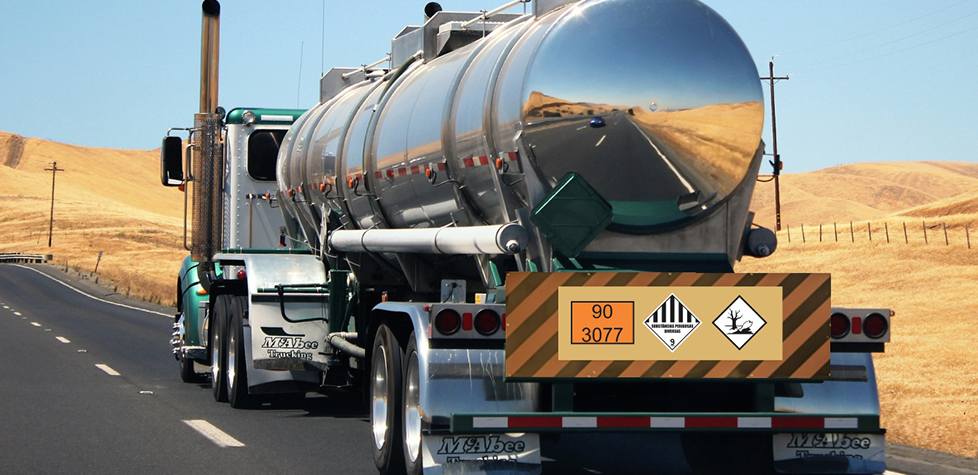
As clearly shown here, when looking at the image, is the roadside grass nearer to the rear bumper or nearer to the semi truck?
the semi truck

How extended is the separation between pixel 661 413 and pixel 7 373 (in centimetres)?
1169

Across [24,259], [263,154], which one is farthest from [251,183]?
[24,259]

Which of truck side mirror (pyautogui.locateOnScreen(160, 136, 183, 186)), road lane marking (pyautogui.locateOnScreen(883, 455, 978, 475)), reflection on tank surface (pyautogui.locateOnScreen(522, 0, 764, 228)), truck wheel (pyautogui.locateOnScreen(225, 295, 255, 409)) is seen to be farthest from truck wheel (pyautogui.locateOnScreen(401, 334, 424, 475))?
truck side mirror (pyautogui.locateOnScreen(160, 136, 183, 186))

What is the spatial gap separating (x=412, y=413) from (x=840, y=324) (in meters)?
2.60

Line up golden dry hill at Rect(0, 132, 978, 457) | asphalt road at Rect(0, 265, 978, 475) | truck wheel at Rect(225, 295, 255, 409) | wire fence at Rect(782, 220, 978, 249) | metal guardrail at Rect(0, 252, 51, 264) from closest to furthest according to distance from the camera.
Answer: asphalt road at Rect(0, 265, 978, 475) → golden dry hill at Rect(0, 132, 978, 457) → truck wheel at Rect(225, 295, 255, 409) → wire fence at Rect(782, 220, 978, 249) → metal guardrail at Rect(0, 252, 51, 264)

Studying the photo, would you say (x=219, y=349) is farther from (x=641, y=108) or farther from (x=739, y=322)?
(x=739, y=322)

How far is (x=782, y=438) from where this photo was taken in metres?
7.09

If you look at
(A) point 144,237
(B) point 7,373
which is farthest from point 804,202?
(B) point 7,373

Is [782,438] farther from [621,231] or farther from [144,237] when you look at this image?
[144,237]

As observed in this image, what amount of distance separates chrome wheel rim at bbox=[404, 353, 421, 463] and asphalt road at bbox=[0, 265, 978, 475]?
1146mm

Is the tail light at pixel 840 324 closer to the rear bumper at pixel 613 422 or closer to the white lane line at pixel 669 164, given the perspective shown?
the rear bumper at pixel 613 422

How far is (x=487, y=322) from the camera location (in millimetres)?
6973

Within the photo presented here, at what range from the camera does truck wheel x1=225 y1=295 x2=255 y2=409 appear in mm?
12250

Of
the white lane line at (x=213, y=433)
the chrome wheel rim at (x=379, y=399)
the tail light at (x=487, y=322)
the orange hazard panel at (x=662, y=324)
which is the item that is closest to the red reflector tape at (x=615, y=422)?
the orange hazard panel at (x=662, y=324)
